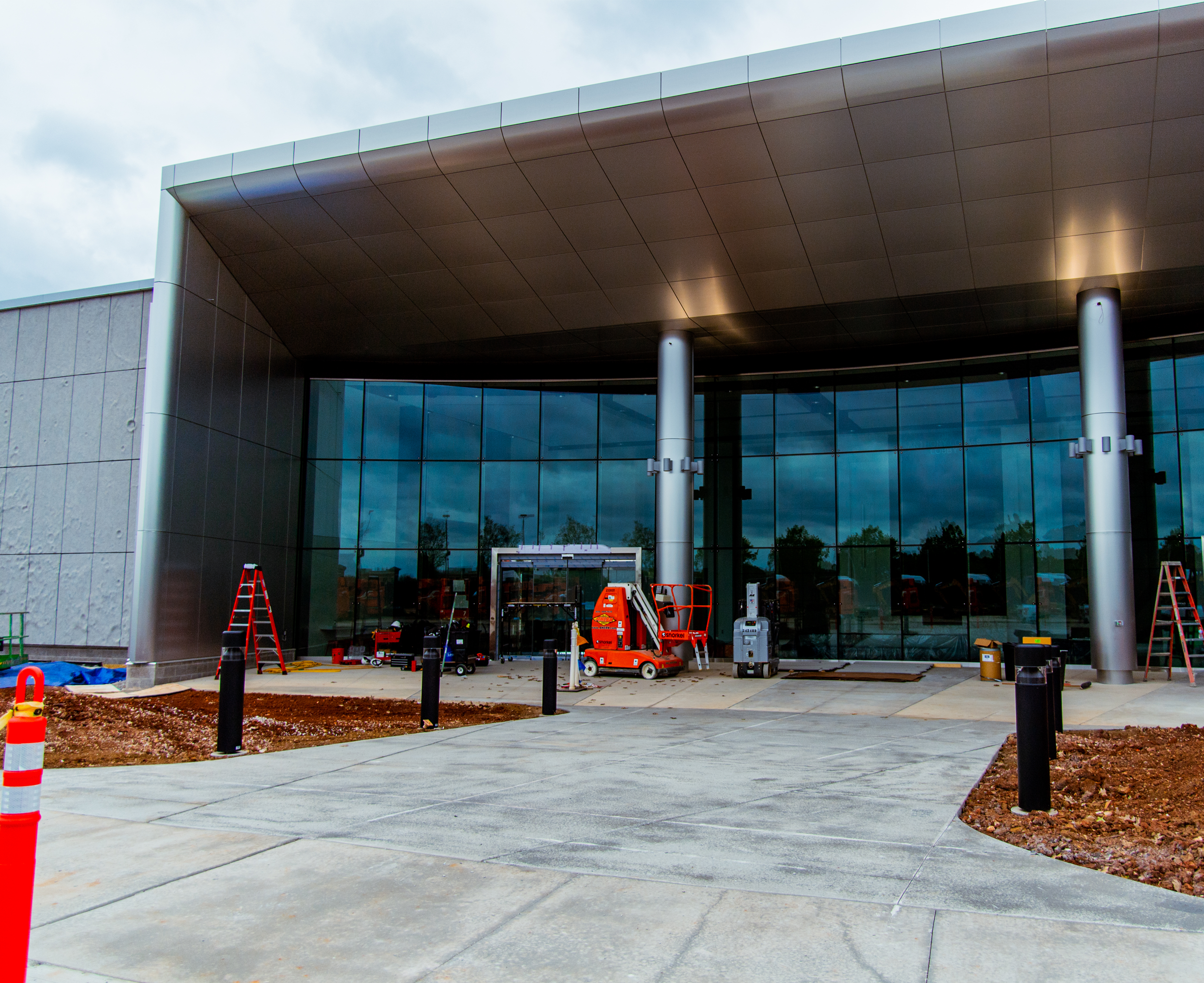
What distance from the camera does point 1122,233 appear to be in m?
17.1

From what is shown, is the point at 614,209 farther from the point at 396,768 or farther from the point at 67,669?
the point at 67,669

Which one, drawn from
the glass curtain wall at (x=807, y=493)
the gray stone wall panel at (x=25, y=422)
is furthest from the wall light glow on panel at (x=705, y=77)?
the gray stone wall panel at (x=25, y=422)

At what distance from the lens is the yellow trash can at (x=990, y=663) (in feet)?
61.7

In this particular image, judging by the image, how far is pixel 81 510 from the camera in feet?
69.6

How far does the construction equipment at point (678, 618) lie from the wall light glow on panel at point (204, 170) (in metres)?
12.7

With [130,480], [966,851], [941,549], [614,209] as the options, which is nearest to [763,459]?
[941,549]

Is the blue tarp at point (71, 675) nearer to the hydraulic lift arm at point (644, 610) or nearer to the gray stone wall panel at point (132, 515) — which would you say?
the gray stone wall panel at point (132, 515)

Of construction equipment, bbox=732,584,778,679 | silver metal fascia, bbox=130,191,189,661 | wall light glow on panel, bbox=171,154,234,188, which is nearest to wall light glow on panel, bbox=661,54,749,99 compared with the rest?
wall light glow on panel, bbox=171,154,234,188

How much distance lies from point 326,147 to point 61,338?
9323mm

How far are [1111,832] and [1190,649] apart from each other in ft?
62.7

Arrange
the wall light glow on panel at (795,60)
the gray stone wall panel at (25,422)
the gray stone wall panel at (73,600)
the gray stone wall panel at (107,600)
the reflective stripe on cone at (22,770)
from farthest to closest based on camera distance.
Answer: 1. the gray stone wall panel at (25,422)
2. the gray stone wall panel at (73,600)
3. the gray stone wall panel at (107,600)
4. the wall light glow on panel at (795,60)
5. the reflective stripe on cone at (22,770)

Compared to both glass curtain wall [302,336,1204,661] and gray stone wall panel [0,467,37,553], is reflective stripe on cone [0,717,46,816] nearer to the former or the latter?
gray stone wall panel [0,467,37,553]

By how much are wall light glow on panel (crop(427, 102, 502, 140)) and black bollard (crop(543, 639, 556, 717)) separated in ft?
31.2

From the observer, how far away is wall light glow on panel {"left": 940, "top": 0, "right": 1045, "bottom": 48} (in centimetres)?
1377
